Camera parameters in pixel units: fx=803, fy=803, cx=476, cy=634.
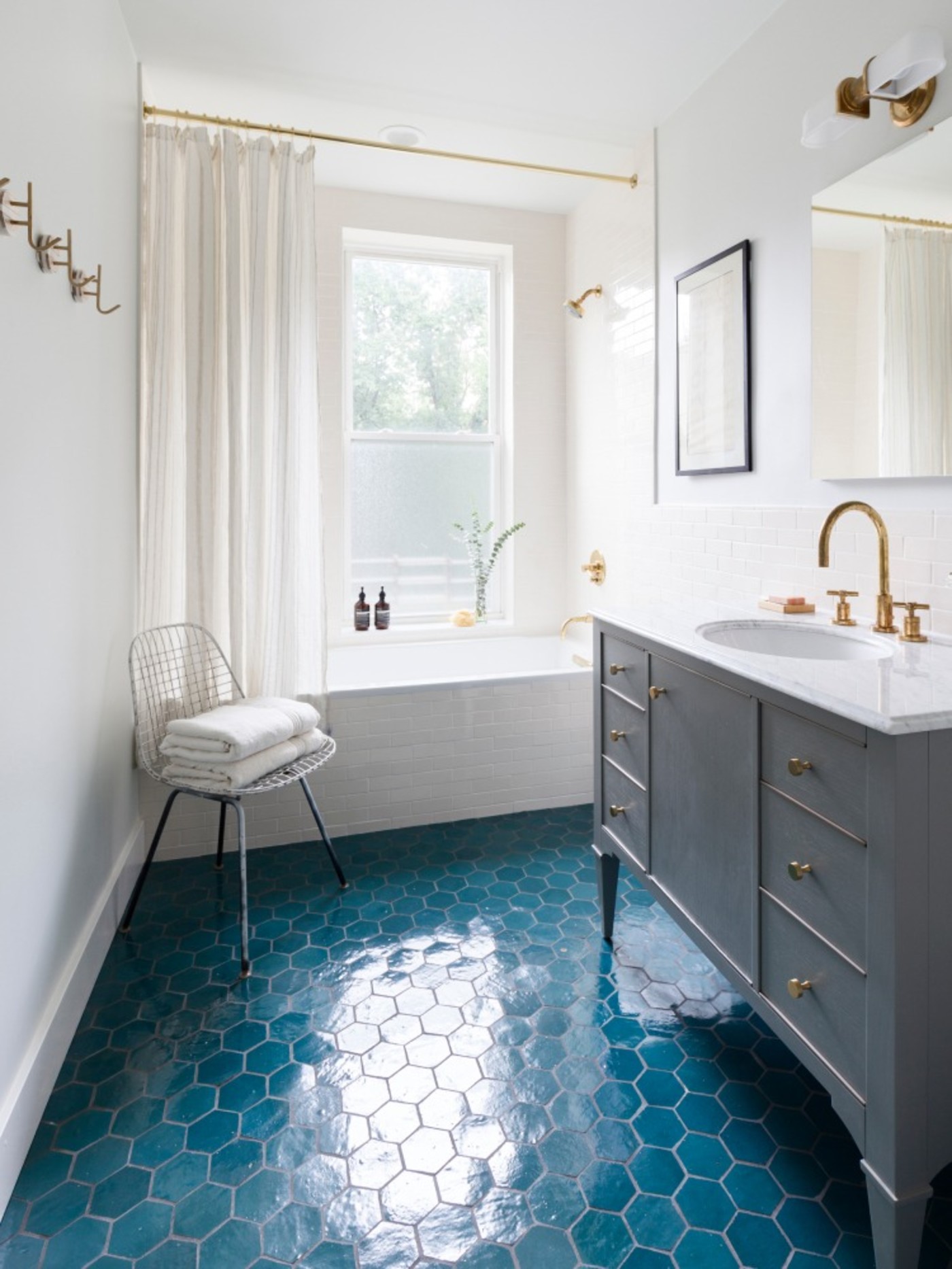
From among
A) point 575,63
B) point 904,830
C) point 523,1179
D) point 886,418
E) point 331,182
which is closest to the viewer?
point 904,830

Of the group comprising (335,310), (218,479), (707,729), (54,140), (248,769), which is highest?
(335,310)

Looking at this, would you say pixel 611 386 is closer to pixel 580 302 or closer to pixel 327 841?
pixel 580 302

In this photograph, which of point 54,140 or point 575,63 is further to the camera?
point 575,63

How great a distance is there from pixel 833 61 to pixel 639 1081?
265cm

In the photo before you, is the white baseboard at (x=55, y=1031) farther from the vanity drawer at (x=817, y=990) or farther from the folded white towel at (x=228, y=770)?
the vanity drawer at (x=817, y=990)

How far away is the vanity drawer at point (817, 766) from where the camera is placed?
4.15 feet

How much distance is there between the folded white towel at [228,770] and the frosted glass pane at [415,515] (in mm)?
1785

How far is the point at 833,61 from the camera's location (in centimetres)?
220

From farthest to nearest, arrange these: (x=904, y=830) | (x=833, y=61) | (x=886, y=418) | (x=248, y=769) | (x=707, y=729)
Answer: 1. (x=248, y=769)
2. (x=833, y=61)
3. (x=886, y=418)
4. (x=707, y=729)
5. (x=904, y=830)

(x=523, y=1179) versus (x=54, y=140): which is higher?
(x=54, y=140)

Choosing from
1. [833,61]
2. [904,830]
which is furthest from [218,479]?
[904,830]

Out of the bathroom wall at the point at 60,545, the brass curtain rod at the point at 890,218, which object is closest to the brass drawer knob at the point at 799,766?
the brass curtain rod at the point at 890,218

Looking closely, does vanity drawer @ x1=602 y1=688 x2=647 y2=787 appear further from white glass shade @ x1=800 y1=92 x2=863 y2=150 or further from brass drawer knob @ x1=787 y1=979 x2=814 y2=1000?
white glass shade @ x1=800 y1=92 x2=863 y2=150

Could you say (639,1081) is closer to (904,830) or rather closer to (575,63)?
(904,830)
